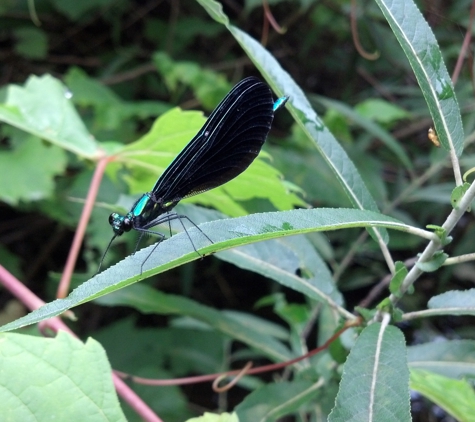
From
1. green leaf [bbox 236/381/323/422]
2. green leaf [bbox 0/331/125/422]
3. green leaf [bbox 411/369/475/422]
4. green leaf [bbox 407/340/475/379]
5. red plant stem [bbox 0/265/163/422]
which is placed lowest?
green leaf [bbox 236/381/323/422]

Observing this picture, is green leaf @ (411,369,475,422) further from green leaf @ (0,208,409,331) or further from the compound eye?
the compound eye

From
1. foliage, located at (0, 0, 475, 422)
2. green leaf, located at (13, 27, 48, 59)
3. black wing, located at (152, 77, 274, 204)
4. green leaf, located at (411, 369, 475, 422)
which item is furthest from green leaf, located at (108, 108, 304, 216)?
green leaf, located at (13, 27, 48, 59)

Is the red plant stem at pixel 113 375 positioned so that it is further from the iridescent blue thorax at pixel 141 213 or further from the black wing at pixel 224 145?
the black wing at pixel 224 145

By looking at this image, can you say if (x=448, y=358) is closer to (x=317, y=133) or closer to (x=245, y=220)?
(x=317, y=133)

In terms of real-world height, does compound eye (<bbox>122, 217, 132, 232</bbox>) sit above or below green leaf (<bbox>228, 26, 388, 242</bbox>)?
below

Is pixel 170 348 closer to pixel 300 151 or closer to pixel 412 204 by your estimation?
pixel 300 151

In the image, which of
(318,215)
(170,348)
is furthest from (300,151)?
(318,215)

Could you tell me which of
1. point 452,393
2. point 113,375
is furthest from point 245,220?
point 452,393
